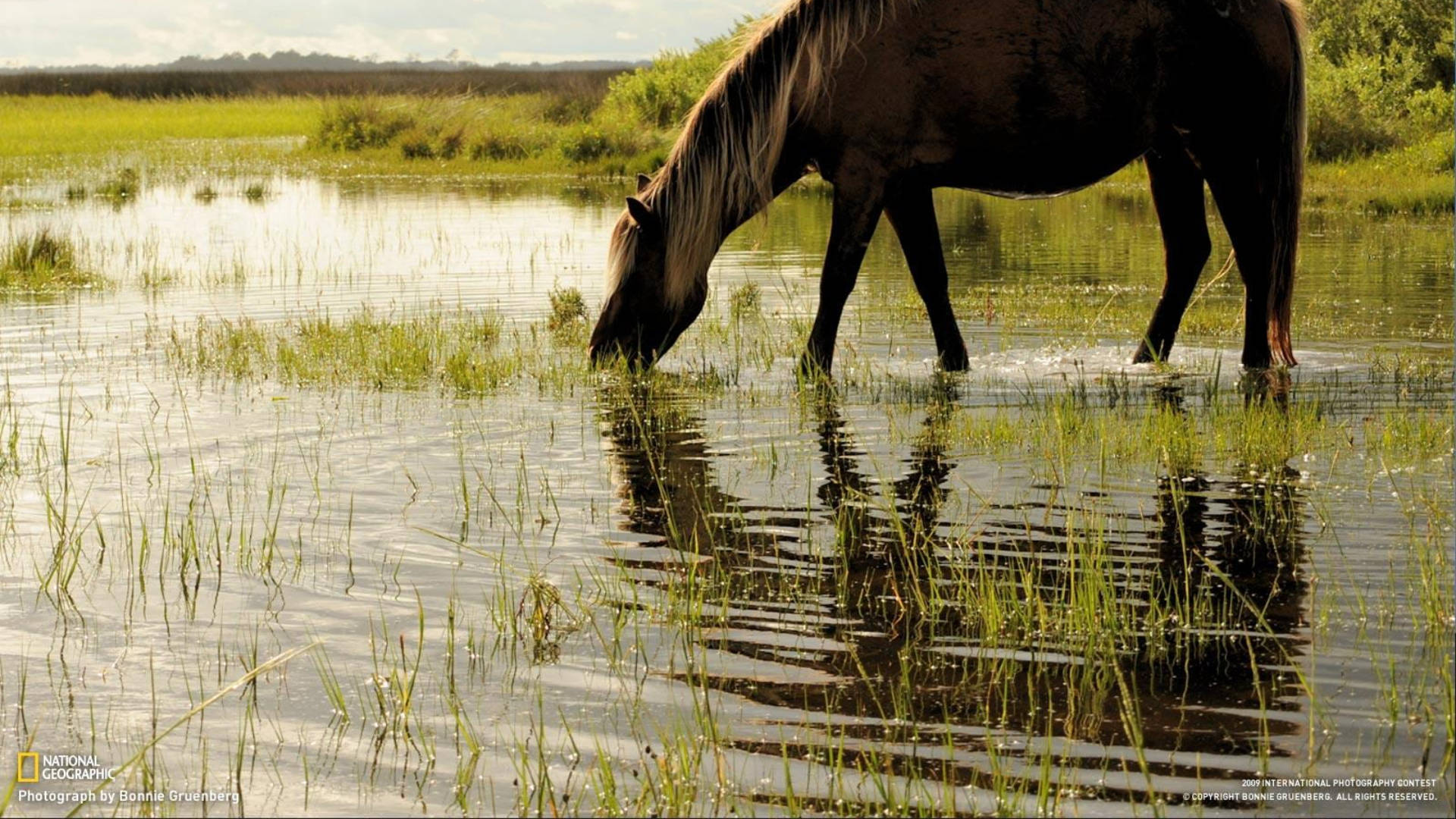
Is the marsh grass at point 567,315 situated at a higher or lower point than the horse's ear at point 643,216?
lower

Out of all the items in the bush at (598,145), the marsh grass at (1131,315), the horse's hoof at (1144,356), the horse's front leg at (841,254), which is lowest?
the horse's hoof at (1144,356)

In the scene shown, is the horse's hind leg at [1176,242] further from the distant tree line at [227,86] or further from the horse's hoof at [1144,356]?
the distant tree line at [227,86]

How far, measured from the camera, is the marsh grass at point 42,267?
13.0 meters

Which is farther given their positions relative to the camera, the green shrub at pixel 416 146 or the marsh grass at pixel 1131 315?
the green shrub at pixel 416 146

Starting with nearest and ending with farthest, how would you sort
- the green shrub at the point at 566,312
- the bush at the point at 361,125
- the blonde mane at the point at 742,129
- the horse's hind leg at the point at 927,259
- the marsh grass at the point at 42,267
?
the blonde mane at the point at 742,129 < the horse's hind leg at the point at 927,259 < the green shrub at the point at 566,312 < the marsh grass at the point at 42,267 < the bush at the point at 361,125

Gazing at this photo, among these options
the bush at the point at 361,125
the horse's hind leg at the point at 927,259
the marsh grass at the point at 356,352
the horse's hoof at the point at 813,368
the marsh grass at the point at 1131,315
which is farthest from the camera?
the bush at the point at 361,125

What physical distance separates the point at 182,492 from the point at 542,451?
59.7 inches

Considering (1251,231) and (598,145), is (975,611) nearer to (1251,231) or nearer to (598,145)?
(1251,231)

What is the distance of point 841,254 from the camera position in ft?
26.1

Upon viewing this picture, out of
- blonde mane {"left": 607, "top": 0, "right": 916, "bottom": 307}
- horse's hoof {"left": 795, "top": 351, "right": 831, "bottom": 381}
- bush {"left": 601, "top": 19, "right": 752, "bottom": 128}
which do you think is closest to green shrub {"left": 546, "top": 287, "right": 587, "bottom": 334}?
blonde mane {"left": 607, "top": 0, "right": 916, "bottom": 307}

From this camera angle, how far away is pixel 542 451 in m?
6.87

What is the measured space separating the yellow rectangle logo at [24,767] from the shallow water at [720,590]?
0.20 feet

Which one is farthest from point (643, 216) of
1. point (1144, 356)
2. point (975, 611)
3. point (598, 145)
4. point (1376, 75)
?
point (598, 145)

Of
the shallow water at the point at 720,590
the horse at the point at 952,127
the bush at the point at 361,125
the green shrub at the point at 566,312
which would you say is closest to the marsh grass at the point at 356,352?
the shallow water at the point at 720,590
